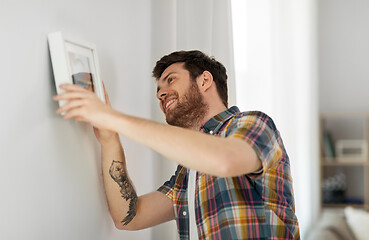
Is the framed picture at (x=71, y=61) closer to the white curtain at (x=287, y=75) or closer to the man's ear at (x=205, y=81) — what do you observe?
the man's ear at (x=205, y=81)

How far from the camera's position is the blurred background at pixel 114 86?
0.91m

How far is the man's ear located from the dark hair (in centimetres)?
1

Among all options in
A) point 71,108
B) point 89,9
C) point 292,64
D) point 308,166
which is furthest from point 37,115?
point 308,166

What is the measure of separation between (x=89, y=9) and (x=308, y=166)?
262 centimetres

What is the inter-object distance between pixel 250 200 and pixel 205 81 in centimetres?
41

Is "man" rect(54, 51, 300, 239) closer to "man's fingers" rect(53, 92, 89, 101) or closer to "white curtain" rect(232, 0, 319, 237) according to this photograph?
"man's fingers" rect(53, 92, 89, 101)

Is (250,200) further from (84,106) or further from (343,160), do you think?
(343,160)

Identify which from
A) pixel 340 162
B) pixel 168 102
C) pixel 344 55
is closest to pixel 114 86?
pixel 168 102

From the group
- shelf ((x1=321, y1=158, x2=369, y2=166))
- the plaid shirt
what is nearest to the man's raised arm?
the plaid shirt

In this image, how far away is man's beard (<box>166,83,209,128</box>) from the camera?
1.31 meters

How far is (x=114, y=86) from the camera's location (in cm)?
130

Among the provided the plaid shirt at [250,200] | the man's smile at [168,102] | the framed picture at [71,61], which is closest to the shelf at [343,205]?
the plaid shirt at [250,200]

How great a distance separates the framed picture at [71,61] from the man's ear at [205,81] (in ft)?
1.30

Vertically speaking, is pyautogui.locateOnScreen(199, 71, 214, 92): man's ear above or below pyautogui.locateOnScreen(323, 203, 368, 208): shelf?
above
